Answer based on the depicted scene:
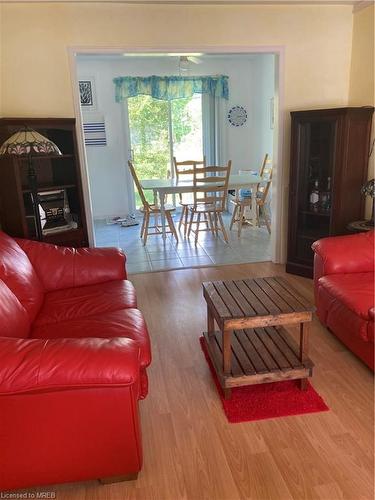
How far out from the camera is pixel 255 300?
2021mm

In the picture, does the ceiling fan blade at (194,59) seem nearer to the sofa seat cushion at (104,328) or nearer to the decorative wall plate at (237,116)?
the decorative wall plate at (237,116)

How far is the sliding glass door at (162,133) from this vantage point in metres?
6.12

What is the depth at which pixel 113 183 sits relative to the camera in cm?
625

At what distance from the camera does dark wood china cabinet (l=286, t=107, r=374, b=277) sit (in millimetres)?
3195

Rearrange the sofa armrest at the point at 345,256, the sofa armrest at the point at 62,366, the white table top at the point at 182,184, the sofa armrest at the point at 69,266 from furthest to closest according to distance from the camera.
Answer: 1. the white table top at the point at 182,184
2. the sofa armrest at the point at 345,256
3. the sofa armrest at the point at 69,266
4. the sofa armrest at the point at 62,366

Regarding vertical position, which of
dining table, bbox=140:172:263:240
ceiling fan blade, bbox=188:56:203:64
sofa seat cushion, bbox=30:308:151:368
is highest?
ceiling fan blade, bbox=188:56:203:64

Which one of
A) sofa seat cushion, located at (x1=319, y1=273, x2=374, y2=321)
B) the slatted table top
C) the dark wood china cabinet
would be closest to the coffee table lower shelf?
the slatted table top

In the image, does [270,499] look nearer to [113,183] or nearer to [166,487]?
[166,487]

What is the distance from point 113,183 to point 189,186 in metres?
2.07

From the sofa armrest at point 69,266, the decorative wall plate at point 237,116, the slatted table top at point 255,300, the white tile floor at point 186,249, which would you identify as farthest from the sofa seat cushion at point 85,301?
the decorative wall plate at point 237,116

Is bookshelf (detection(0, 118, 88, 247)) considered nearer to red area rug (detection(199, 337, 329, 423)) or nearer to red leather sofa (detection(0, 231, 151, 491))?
red leather sofa (detection(0, 231, 151, 491))

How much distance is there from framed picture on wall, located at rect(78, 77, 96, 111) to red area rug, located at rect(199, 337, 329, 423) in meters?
5.04

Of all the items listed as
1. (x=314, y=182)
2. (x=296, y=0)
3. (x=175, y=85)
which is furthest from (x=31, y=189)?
(x=175, y=85)

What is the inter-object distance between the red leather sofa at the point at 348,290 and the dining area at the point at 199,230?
162 centimetres
